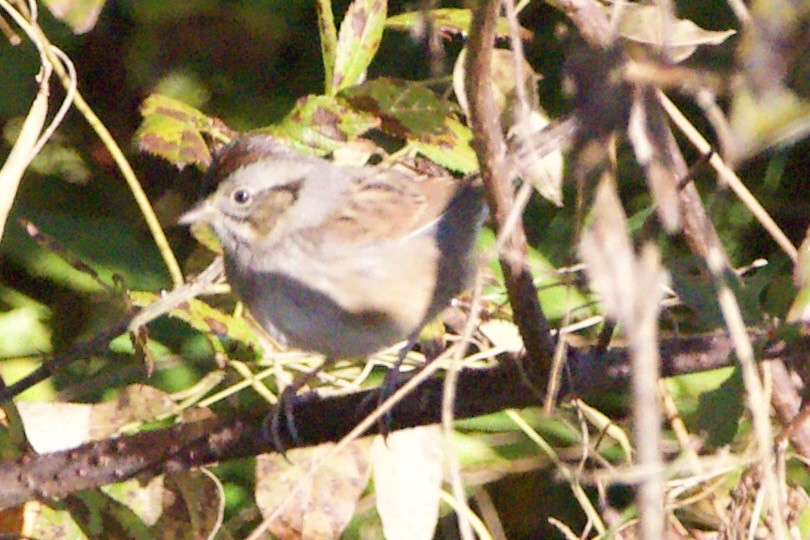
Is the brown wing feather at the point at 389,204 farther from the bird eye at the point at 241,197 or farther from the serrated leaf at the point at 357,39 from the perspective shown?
the serrated leaf at the point at 357,39

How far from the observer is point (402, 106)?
1655 millimetres

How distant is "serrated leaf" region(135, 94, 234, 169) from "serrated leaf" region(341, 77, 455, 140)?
21 centimetres

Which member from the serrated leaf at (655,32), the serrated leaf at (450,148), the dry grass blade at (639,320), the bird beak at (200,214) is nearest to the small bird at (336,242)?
the bird beak at (200,214)

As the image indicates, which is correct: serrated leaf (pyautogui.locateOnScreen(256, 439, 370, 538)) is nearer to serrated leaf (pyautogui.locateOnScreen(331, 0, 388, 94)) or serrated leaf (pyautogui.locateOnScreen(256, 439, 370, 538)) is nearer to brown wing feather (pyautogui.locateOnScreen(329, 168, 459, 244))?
brown wing feather (pyautogui.locateOnScreen(329, 168, 459, 244))

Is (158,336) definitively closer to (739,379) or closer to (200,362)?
(200,362)

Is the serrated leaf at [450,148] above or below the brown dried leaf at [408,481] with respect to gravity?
above

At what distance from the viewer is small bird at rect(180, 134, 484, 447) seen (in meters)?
1.81

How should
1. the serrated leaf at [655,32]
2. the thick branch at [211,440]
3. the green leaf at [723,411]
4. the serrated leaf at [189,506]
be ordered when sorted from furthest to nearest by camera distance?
1. the serrated leaf at [189,506]
2. the thick branch at [211,440]
3. the green leaf at [723,411]
4. the serrated leaf at [655,32]

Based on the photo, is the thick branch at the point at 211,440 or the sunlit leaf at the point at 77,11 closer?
the sunlit leaf at the point at 77,11

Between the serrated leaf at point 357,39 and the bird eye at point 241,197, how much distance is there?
30 centimetres

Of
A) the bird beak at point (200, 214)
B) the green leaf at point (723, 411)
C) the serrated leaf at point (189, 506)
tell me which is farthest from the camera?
the bird beak at point (200, 214)

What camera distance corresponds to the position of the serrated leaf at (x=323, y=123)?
1.67 m

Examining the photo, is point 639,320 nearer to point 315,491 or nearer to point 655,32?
point 655,32

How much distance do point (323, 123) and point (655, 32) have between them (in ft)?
2.32
